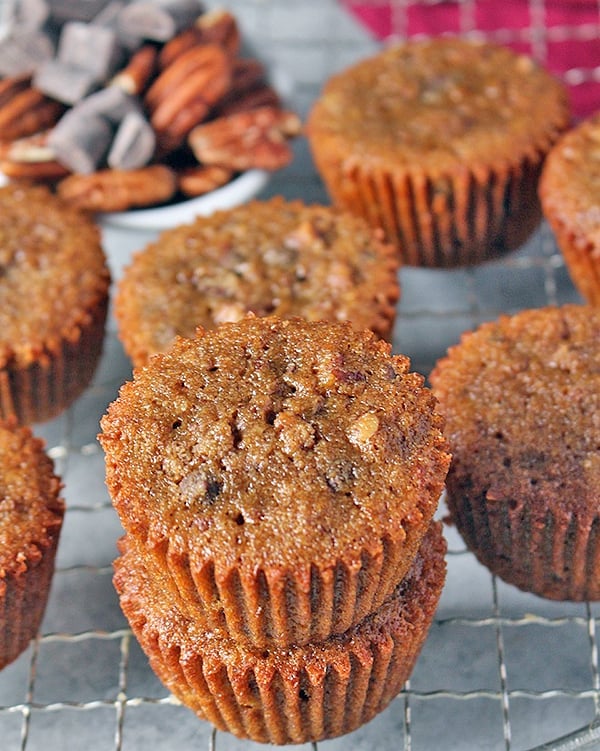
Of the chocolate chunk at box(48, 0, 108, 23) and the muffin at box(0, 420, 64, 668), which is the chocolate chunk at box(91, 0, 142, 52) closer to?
the chocolate chunk at box(48, 0, 108, 23)

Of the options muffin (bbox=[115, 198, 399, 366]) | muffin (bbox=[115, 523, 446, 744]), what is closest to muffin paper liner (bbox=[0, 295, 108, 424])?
muffin (bbox=[115, 198, 399, 366])

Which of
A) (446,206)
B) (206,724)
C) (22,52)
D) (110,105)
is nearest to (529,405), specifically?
(446,206)

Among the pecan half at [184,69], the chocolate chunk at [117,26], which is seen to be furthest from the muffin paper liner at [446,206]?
the chocolate chunk at [117,26]

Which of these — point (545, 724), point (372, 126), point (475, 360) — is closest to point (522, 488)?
point (475, 360)

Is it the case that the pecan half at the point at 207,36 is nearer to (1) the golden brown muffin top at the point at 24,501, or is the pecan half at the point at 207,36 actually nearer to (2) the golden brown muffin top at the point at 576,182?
(2) the golden brown muffin top at the point at 576,182

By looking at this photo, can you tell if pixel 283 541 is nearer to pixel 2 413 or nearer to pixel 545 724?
pixel 545 724
